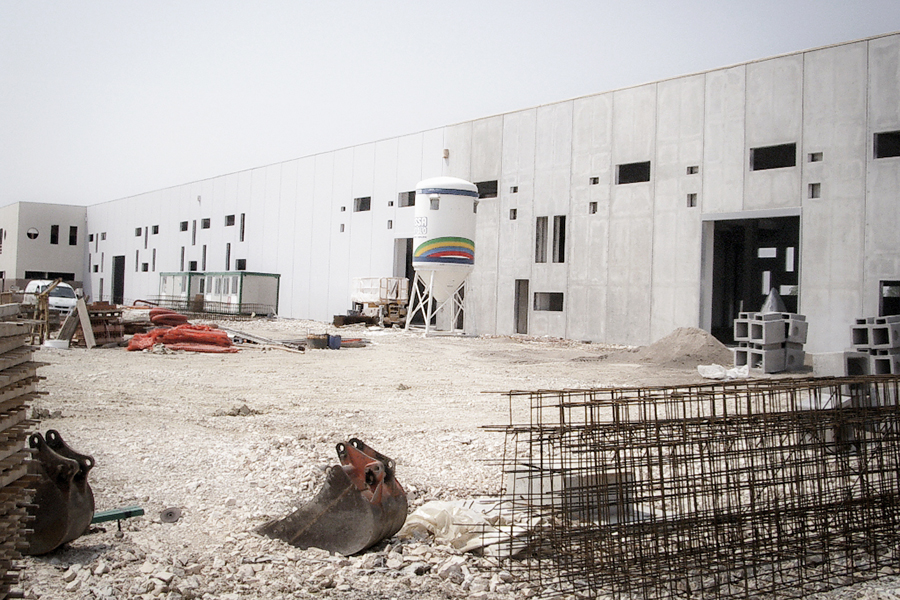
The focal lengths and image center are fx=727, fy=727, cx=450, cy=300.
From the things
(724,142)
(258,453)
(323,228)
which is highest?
(724,142)

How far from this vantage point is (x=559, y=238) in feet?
82.9

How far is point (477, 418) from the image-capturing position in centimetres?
1000

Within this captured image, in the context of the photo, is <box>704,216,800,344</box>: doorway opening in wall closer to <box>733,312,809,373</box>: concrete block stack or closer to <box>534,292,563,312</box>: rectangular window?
Answer: <box>534,292,563,312</box>: rectangular window

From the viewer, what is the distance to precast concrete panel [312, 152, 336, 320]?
3475 centimetres

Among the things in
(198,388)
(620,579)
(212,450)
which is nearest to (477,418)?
(212,450)

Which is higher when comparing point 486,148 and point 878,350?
point 486,148

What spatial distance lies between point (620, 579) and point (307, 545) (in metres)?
2.10

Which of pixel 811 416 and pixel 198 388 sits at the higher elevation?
pixel 811 416

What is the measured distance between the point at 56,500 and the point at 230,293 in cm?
3241

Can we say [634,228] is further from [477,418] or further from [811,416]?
[811,416]

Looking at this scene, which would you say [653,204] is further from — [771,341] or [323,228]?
[323,228]

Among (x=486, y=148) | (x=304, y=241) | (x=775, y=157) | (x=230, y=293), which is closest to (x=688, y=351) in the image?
(x=775, y=157)

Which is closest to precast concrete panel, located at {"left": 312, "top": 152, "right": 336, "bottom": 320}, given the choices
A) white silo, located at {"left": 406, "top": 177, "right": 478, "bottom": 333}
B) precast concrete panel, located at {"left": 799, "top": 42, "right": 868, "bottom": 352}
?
white silo, located at {"left": 406, "top": 177, "right": 478, "bottom": 333}

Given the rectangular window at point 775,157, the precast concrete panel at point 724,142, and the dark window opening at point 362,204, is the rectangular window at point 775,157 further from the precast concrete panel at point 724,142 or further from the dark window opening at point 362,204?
the dark window opening at point 362,204
